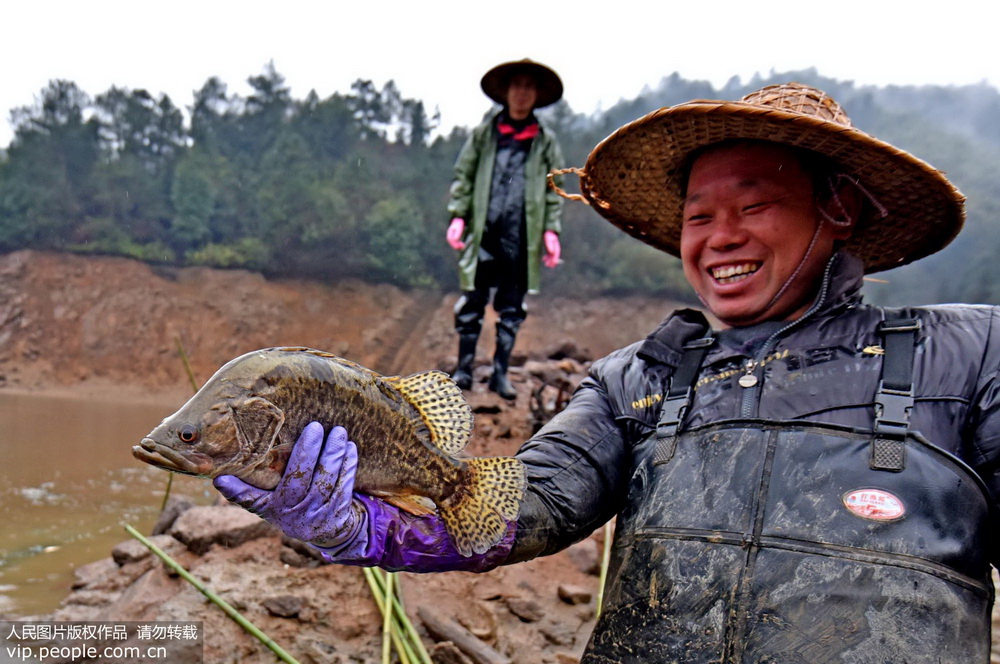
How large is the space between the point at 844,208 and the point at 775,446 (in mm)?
812

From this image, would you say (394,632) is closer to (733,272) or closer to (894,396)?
(733,272)

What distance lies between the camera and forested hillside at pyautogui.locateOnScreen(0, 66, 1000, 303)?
20.5 meters

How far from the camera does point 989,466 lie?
5.13ft

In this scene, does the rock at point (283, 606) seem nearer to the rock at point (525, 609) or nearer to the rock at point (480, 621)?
the rock at point (480, 621)

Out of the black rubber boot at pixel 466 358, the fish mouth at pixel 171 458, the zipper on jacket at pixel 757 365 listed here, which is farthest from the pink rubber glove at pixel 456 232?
the fish mouth at pixel 171 458

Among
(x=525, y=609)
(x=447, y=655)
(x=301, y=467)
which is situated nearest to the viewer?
(x=301, y=467)

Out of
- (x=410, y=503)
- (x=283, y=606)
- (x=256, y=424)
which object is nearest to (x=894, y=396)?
(x=410, y=503)

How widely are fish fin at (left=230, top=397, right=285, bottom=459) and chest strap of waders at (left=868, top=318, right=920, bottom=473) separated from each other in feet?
4.04

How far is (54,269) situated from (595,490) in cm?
2214

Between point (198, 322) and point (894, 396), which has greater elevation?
point (894, 396)

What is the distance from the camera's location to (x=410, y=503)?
1628mm

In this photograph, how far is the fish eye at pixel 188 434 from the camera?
1.35 metres

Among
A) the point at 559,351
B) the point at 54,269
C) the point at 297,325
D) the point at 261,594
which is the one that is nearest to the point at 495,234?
the point at 261,594

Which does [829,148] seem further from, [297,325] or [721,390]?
[297,325]
